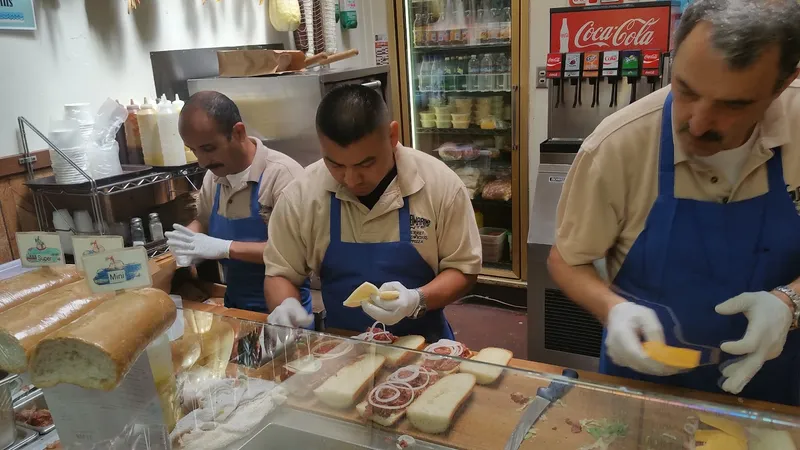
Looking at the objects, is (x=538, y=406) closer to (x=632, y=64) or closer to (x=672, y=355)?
(x=672, y=355)

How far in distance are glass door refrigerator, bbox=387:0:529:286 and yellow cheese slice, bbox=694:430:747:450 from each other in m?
3.24

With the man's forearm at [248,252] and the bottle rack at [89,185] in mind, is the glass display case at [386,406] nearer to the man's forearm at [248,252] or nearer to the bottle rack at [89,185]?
the man's forearm at [248,252]

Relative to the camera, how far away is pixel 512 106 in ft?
13.3

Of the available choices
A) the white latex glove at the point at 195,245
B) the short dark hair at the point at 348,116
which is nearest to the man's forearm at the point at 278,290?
the white latex glove at the point at 195,245

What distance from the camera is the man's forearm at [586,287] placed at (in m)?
1.39

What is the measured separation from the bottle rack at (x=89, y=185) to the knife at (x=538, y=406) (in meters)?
1.95

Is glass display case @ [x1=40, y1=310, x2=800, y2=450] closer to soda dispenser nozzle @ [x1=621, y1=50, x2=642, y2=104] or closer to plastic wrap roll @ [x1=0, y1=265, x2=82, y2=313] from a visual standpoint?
plastic wrap roll @ [x1=0, y1=265, x2=82, y2=313]

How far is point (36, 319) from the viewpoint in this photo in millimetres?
1023

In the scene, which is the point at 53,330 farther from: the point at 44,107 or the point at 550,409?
the point at 44,107

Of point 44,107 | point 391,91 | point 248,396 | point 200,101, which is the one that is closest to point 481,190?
point 391,91

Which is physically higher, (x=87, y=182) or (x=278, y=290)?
(x=87, y=182)

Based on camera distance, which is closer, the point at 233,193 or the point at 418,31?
the point at 233,193

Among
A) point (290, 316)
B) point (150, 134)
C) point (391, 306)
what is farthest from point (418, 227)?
point (150, 134)

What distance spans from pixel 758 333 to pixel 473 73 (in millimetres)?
3449
